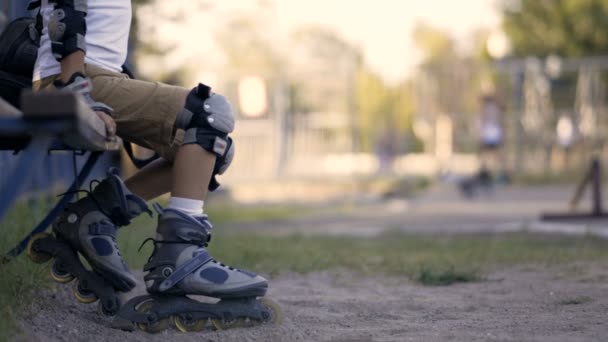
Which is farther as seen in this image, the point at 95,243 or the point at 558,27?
the point at 558,27

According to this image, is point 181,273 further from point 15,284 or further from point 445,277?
point 445,277

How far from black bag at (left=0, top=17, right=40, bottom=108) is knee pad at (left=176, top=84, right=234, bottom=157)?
640mm

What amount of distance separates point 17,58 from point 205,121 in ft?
2.57

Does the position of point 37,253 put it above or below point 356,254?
above

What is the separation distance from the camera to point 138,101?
3.69 metres

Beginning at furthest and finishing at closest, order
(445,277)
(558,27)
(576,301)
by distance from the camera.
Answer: (558,27) → (445,277) → (576,301)

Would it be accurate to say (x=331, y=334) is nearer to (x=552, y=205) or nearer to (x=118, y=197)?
(x=118, y=197)

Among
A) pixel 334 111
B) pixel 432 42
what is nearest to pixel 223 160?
pixel 334 111

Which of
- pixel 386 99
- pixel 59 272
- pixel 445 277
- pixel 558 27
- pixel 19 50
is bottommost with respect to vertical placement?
pixel 386 99

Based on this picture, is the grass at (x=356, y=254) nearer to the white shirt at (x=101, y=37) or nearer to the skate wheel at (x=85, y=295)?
the skate wheel at (x=85, y=295)

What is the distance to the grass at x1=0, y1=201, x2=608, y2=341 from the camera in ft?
12.9

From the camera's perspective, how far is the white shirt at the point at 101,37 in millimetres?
3715

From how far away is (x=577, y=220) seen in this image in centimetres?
1039

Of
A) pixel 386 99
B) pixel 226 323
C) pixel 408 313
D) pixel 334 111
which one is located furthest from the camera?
pixel 386 99
